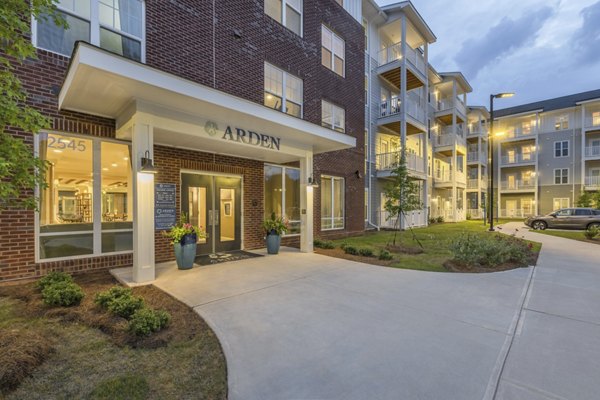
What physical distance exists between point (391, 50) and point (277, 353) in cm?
2037

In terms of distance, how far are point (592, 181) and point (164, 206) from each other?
121ft

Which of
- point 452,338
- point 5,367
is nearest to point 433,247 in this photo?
point 452,338

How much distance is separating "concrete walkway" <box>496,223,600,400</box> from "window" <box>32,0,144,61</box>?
913cm

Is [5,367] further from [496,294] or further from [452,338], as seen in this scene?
[496,294]

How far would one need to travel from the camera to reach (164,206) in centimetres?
745

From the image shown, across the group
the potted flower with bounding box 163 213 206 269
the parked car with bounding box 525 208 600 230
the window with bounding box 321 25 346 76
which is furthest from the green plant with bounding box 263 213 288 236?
the parked car with bounding box 525 208 600 230

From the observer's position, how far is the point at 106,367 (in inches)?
112

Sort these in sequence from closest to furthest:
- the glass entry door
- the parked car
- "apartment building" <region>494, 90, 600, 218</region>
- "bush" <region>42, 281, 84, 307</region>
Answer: "bush" <region>42, 281, 84, 307</region>, the glass entry door, the parked car, "apartment building" <region>494, 90, 600, 218</region>

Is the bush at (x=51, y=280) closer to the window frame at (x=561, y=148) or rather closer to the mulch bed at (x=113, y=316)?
the mulch bed at (x=113, y=316)

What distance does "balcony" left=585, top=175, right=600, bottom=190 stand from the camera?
26.0 m

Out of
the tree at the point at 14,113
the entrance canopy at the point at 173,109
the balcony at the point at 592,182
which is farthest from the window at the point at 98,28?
the balcony at the point at 592,182

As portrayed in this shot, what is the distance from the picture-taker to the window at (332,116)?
12.4 m

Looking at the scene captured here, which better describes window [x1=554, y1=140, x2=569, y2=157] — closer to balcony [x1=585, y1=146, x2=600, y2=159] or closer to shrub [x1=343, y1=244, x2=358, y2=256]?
balcony [x1=585, y1=146, x2=600, y2=159]

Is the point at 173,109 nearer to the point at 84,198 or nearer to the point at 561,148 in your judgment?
the point at 84,198
